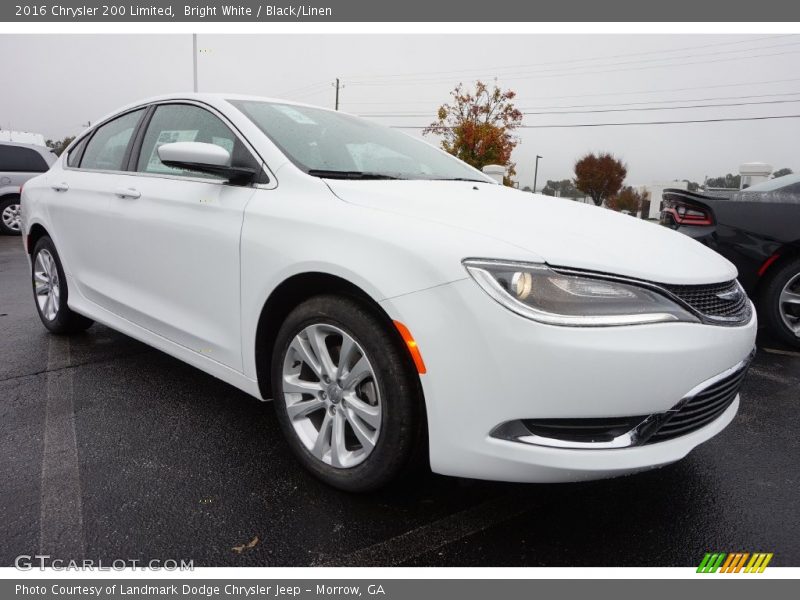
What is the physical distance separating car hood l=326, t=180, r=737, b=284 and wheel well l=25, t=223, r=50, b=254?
2970 millimetres

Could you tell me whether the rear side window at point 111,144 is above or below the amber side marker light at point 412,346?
above

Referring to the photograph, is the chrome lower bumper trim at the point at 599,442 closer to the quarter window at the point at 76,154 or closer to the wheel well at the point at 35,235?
the quarter window at the point at 76,154

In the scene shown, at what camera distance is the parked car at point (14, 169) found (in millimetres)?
11117

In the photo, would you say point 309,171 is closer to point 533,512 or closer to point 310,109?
point 310,109

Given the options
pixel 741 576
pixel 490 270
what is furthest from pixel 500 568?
pixel 490 270

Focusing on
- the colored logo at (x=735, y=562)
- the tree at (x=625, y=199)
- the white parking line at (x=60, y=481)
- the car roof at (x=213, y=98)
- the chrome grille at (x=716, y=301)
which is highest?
the car roof at (x=213, y=98)

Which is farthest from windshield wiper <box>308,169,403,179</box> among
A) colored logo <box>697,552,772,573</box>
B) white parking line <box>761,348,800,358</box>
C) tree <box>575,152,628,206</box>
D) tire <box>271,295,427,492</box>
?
tree <box>575,152,628,206</box>

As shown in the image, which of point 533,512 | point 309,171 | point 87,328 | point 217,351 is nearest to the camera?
point 533,512

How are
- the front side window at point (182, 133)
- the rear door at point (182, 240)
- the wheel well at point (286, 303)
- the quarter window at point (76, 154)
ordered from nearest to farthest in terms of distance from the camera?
the wheel well at point (286, 303) → the rear door at point (182, 240) → the front side window at point (182, 133) → the quarter window at point (76, 154)

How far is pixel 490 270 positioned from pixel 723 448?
5.83 feet

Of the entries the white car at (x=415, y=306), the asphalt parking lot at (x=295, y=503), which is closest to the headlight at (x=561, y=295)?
the white car at (x=415, y=306)

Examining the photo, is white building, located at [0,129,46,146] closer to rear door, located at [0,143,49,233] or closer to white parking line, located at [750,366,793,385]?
rear door, located at [0,143,49,233]

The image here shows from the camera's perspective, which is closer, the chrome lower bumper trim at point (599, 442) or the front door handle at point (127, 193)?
the chrome lower bumper trim at point (599, 442)

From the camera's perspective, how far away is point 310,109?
3143 mm
